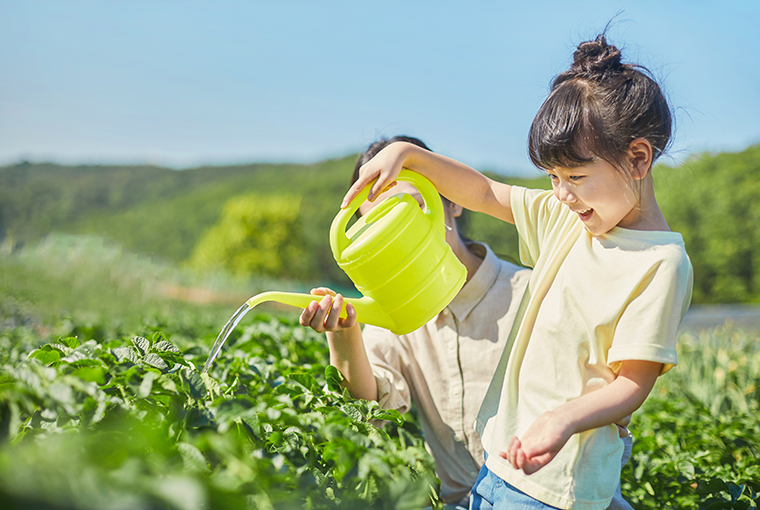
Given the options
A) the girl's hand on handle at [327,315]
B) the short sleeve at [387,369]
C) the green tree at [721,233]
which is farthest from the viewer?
the green tree at [721,233]

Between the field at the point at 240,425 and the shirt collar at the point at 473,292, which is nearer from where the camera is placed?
the field at the point at 240,425

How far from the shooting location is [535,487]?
1.10m

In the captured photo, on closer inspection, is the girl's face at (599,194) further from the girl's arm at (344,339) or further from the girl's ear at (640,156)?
the girl's arm at (344,339)

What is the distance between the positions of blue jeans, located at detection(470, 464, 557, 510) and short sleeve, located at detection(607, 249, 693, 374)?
359 mm

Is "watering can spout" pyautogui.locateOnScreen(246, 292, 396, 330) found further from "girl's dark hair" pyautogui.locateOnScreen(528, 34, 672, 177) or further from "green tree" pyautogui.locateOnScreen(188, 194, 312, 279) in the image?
"green tree" pyautogui.locateOnScreen(188, 194, 312, 279)

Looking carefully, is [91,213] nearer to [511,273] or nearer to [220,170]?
[220,170]

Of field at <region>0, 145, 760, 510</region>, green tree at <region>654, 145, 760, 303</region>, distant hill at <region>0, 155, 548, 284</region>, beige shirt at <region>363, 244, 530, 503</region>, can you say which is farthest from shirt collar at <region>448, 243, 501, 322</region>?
distant hill at <region>0, 155, 548, 284</region>

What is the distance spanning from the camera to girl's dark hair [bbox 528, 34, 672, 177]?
3.53 ft

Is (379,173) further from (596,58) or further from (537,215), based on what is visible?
(596,58)

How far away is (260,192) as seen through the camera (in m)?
28.2

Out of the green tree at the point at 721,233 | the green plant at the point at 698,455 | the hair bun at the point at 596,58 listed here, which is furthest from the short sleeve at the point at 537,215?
the green tree at the point at 721,233

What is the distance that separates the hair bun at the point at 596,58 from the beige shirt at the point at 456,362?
0.72 m

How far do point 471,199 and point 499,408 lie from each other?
0.56m

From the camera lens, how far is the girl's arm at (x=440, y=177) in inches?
50.4
